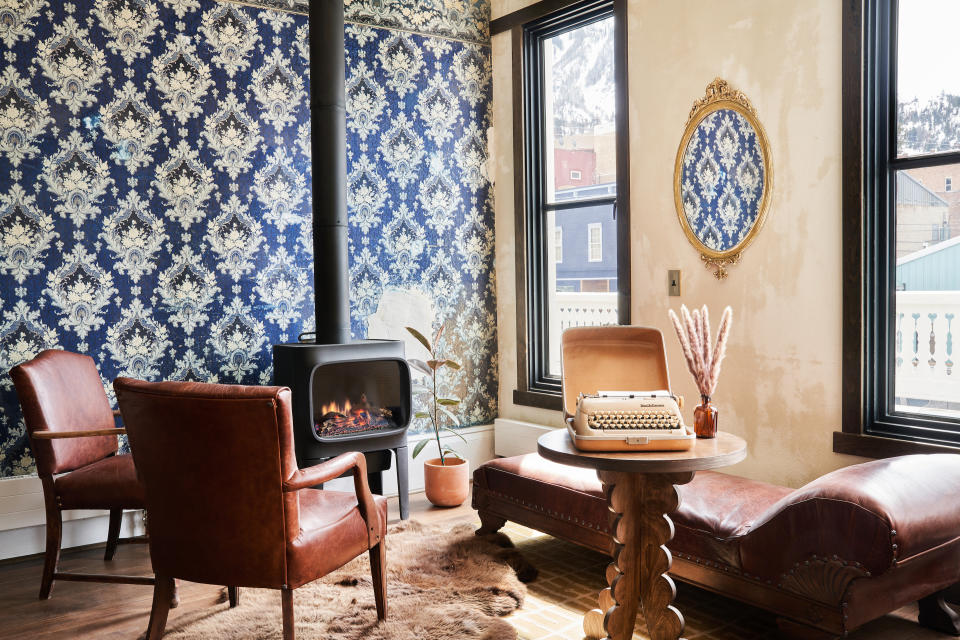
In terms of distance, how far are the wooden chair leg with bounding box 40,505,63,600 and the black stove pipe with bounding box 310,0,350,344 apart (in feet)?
5.04

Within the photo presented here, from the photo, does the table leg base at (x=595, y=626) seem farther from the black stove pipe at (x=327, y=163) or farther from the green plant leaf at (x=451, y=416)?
the green plant leaf at (x=451, y=416)

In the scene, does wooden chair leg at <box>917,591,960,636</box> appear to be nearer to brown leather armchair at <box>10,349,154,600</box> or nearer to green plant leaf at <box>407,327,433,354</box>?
green plant leaf at <box>407,327,433,354</box>

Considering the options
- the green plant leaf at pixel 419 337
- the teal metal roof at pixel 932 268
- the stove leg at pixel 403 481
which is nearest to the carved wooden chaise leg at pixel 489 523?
the stove leg at pixel 403 481

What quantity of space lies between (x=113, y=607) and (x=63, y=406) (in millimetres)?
913

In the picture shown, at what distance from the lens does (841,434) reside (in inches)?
138

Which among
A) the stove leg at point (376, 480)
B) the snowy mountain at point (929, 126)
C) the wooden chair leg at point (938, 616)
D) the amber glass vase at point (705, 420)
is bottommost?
the wooden chair leg at point (938, 616)

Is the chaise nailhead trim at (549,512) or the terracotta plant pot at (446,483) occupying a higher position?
the chaise nailhead trim at (549,512)

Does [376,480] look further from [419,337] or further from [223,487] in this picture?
[223,487]

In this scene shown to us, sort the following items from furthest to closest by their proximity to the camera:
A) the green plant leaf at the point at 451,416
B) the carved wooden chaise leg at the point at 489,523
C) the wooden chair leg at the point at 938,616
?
the green plant leaf at the point at 451,416
the carved wooden chaise leg at the point at 489,523
the wooden chair leg at the point at 938,616

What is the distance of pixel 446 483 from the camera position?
183 inches

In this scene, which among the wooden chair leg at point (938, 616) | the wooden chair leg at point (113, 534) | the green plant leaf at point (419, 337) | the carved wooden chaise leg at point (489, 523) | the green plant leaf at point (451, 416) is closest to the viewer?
the wooden chair leg at point (938, 616)

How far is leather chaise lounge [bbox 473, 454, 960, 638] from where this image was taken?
2.42 m

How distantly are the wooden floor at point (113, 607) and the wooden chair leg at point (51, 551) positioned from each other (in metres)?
0.06

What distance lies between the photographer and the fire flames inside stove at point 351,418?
4.29 metres
